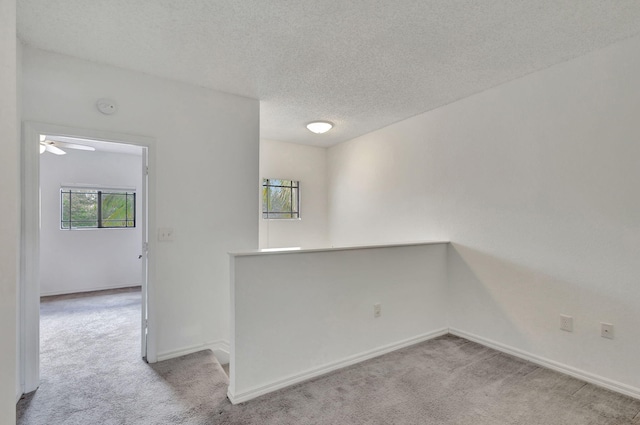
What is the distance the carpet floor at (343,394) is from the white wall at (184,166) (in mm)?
490

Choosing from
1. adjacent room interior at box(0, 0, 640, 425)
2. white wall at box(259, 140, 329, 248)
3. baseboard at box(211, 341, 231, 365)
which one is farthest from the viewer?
white wall at box(259, 140, 329, 248)

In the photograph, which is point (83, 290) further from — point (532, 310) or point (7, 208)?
point (532, 310)

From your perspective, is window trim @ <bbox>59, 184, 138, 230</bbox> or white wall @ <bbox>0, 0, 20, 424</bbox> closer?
white wall @ <bbox>0, 0, 20, 424</bbox>

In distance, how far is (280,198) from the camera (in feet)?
16.8

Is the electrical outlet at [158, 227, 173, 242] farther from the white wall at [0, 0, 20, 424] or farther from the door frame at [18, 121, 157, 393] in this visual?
the white wall at [0, 0, 20, 424]

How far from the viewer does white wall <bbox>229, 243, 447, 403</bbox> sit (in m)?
2.15

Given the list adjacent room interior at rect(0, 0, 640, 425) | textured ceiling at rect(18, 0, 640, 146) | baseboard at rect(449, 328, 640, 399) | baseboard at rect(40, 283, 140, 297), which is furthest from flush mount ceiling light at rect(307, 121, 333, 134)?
baseboard at rect(40, 283, 140, 297)

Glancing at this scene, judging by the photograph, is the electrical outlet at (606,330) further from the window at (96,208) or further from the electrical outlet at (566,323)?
the window at (96,208)

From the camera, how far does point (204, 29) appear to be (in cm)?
209

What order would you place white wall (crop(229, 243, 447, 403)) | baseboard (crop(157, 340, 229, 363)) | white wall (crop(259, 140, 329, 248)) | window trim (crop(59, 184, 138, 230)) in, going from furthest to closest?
window trim (crop(59, 184, 138, 230))
white wall (crop(259, 140, 329, 248))
baseboard (crop(157, 340, 229, 363))
white wall (crop(229, 243, 447, 403))

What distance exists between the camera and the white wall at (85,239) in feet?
16.5

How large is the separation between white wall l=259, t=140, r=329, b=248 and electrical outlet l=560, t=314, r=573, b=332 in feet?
11.7

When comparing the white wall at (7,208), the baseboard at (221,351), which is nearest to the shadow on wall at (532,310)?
the baseboard at (221,351)

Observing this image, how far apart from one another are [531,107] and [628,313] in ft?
5.90
